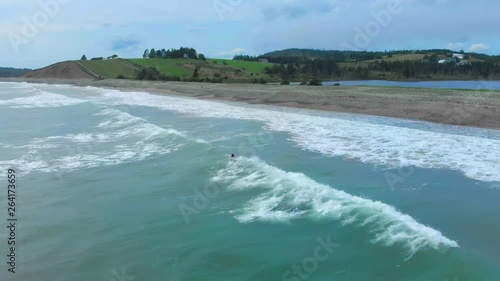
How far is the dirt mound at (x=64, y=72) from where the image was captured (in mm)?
141125

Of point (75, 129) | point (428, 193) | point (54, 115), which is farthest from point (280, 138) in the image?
point (54, 115)

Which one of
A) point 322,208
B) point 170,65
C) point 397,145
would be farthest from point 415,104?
point 170,65

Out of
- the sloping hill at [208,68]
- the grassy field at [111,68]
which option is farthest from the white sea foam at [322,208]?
the grassy field at [111,68]

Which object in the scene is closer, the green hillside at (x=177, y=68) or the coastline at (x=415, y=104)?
the coastline at (x=415, y=104)

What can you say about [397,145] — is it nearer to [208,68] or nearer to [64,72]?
[208,68]

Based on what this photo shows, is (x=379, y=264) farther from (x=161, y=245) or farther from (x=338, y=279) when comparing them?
(x=161, y=245)

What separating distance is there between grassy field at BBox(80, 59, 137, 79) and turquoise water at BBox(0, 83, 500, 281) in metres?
111

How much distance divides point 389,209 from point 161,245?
598cm

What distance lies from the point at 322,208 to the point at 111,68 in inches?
5472

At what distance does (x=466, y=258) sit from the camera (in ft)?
30.1

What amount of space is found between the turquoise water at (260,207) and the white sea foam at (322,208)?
5cm

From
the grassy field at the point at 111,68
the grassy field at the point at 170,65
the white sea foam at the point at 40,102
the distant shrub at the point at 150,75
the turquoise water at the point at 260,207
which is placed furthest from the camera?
the grassy field at the point at 111,68

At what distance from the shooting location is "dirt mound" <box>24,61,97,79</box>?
141m

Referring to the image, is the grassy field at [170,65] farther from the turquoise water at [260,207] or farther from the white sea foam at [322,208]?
the white sea foam at [322,208]
